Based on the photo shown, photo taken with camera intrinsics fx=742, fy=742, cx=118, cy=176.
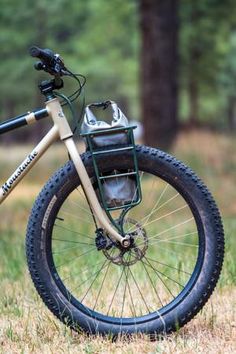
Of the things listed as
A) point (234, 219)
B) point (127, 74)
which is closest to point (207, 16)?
point (234, 219)

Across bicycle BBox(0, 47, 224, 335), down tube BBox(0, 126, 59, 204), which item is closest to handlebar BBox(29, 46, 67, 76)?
bicycle BBox(0, 47, 224, 335)

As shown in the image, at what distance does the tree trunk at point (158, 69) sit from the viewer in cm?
1313

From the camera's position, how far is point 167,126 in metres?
13.8

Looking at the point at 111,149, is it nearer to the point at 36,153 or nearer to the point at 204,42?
the point at 36,153

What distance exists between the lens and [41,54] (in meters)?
3.88

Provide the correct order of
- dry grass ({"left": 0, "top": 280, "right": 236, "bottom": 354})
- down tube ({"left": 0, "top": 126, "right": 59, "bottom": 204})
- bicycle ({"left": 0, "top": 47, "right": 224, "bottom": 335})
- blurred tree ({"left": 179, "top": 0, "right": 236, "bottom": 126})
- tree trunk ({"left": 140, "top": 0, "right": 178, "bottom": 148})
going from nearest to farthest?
dry grass ({"left": 0, "top": 280, "right": 236, "bottom": 354}), bicycle ({"left": 0, "top": 47, "right": 224, "bottom": 335}), down tube ({"left": 0, "top": 126, "right": 59, "bottom": 204}), tree trunk ({"left": 140, "top": 0, "right": 178, "bottom": 148}), blurred tree ({"left": 179, "top": 0, "right": 236, "bottom": 126})

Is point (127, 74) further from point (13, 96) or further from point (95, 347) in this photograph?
point (95, 347)

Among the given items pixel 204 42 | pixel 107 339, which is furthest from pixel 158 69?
pixel 204 42

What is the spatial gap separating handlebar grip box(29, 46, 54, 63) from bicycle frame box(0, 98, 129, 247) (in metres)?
0.22

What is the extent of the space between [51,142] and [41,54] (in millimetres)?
469

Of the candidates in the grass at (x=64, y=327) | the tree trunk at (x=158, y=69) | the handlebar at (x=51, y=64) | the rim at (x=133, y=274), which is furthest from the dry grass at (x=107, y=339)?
the tree trunk at (x=158, y=69)

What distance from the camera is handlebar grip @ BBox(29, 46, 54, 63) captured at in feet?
12.6

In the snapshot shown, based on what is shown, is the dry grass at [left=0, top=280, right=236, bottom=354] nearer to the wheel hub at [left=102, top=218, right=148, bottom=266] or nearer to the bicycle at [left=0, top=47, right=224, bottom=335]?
the bicycle at [left=0, top=47, right=224, bottom=335]

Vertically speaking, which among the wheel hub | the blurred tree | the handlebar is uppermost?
the blurred tree
